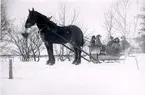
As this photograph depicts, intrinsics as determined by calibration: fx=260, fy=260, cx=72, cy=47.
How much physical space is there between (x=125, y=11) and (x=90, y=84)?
303 millimetres

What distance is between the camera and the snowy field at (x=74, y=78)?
2.90 feet

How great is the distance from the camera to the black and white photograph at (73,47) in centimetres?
89

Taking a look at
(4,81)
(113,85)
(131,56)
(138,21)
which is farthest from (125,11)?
(4,81)

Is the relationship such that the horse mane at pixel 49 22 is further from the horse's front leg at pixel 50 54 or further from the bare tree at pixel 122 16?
the bare tree at pixel 122 16

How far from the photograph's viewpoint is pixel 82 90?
0.87 metres

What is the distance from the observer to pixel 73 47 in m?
0.94

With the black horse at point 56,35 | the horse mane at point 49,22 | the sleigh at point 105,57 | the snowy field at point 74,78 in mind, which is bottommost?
the snowy field at point 74,78

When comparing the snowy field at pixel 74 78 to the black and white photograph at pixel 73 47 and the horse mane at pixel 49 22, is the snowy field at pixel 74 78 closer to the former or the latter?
the black and white photograph at pixel 73 47

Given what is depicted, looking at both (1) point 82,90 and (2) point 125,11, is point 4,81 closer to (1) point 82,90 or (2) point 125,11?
(1) point 82,90

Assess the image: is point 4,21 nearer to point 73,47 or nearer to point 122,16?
point 73,47

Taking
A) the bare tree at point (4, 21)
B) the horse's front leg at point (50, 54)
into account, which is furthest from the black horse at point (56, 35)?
the bare tree at point (4, 21)

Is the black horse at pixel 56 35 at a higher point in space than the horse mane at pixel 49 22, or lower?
lower

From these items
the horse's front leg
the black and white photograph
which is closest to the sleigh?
the black and white photograph

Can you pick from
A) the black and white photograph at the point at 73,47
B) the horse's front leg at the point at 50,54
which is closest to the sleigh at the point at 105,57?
the black and white photograph at the point at 73,47
